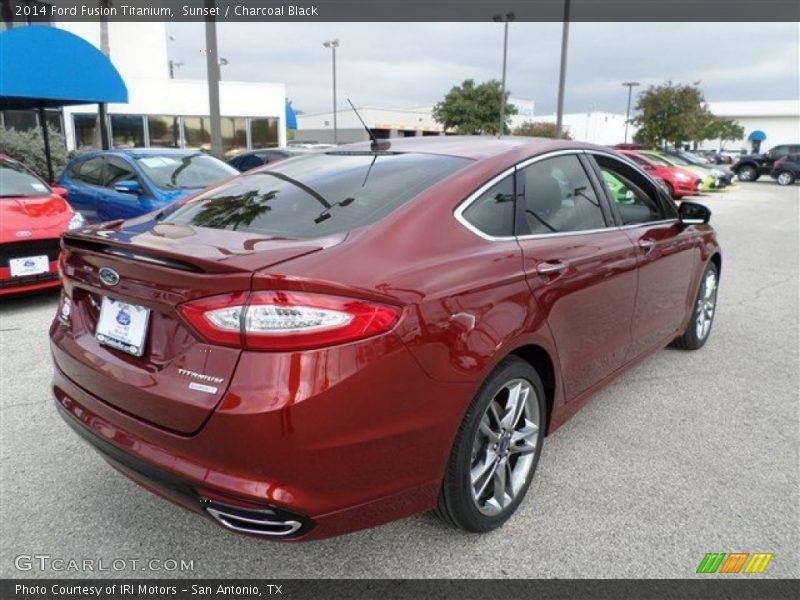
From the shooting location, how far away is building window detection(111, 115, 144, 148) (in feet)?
81.4

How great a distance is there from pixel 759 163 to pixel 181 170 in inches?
1321

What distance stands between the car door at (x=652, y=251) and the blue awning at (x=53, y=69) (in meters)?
10.4

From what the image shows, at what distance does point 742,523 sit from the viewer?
2.65 m

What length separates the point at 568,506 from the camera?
2762 mm

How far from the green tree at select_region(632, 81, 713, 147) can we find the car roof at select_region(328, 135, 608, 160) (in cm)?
3466

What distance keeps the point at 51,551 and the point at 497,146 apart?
8.56 ft

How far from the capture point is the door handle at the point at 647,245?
3500 mm

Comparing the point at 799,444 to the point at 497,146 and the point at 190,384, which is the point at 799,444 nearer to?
the point at 497,146

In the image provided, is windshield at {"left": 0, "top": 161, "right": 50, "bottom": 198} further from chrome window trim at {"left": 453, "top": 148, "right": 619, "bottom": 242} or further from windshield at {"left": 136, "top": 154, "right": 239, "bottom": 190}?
chrome window trim at {"left": 453, "top": 148, "right": 619, "bottom": 242}

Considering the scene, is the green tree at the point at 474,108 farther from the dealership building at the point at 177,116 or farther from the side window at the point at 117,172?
the side window at the point at 117,172

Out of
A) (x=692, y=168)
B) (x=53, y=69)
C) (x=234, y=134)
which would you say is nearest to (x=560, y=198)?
(x=53, y=69)

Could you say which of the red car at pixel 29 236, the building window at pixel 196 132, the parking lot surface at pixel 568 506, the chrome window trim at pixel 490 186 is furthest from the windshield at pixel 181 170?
the building window at pixel 196 132

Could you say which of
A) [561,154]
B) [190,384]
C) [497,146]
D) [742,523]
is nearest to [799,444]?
[742,523]

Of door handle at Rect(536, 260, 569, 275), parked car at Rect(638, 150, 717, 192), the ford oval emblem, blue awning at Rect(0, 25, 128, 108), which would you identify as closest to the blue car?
blue awning at Rect(0, 25, 128, 108)
